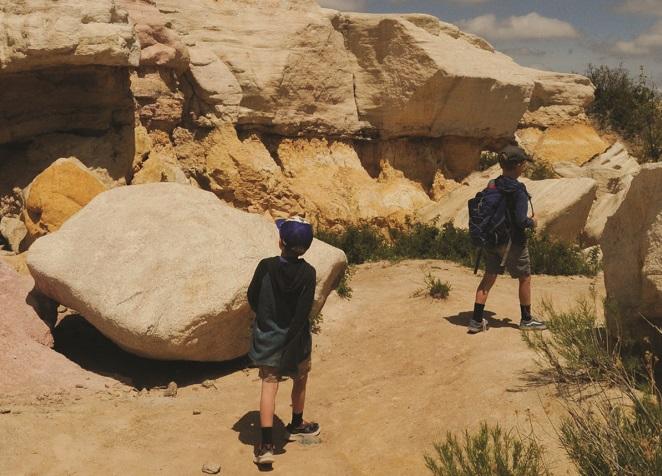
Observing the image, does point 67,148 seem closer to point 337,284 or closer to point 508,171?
point 337,284

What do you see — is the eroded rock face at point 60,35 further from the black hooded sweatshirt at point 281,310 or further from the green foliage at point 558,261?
the green foliage at point 558,261

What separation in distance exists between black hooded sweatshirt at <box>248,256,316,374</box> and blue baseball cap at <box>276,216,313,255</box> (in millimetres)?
108

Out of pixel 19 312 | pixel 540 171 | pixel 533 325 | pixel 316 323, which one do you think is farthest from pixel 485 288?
pixel 540 171

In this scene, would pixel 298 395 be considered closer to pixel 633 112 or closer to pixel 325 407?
pixel 325 407

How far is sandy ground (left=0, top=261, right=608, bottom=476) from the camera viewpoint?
14.4 feet

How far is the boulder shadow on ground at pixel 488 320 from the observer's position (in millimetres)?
6375

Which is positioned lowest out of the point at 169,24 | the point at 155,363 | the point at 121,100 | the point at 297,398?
the point at 155,363

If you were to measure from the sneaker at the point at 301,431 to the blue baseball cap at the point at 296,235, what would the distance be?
1.13 m

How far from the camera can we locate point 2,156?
9086mm

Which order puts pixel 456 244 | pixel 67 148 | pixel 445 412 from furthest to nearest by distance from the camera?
pixel 456 244, pixel 67 148, pixel 445 412

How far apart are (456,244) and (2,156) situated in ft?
18.7

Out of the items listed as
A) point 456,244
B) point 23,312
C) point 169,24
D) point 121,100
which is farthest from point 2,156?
point 456,244

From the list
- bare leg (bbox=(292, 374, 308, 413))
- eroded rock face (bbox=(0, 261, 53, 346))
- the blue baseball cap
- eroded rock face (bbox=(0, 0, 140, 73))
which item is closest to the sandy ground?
bare leg (bbox=(292, 374, 308, 413))

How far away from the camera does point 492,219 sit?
607 centimetres
